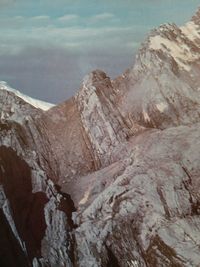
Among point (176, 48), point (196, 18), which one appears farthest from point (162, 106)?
point (196, 18)

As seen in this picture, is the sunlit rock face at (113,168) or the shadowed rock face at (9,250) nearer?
the sunlit rock face at (113,168)

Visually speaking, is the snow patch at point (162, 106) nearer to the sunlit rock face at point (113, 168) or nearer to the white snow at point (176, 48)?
the sunlit rock face at point (113, 168)

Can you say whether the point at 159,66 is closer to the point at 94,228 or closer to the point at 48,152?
the point at 48,152

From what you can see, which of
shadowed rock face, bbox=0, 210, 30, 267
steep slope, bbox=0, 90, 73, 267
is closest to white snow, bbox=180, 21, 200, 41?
steep slope, bbox=0, 90, 73, 267

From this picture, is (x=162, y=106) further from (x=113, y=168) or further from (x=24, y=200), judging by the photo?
(x=24, y=200)

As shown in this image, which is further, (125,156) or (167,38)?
(167,38)

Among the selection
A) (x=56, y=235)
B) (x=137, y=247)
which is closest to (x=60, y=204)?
(x=56, y=235)

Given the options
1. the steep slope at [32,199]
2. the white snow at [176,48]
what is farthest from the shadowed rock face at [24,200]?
the white snow at [176,48]

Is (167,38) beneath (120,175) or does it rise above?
above

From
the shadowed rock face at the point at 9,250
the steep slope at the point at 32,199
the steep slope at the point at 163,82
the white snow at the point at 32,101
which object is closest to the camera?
the shadowed rock face at the point at 9,250
